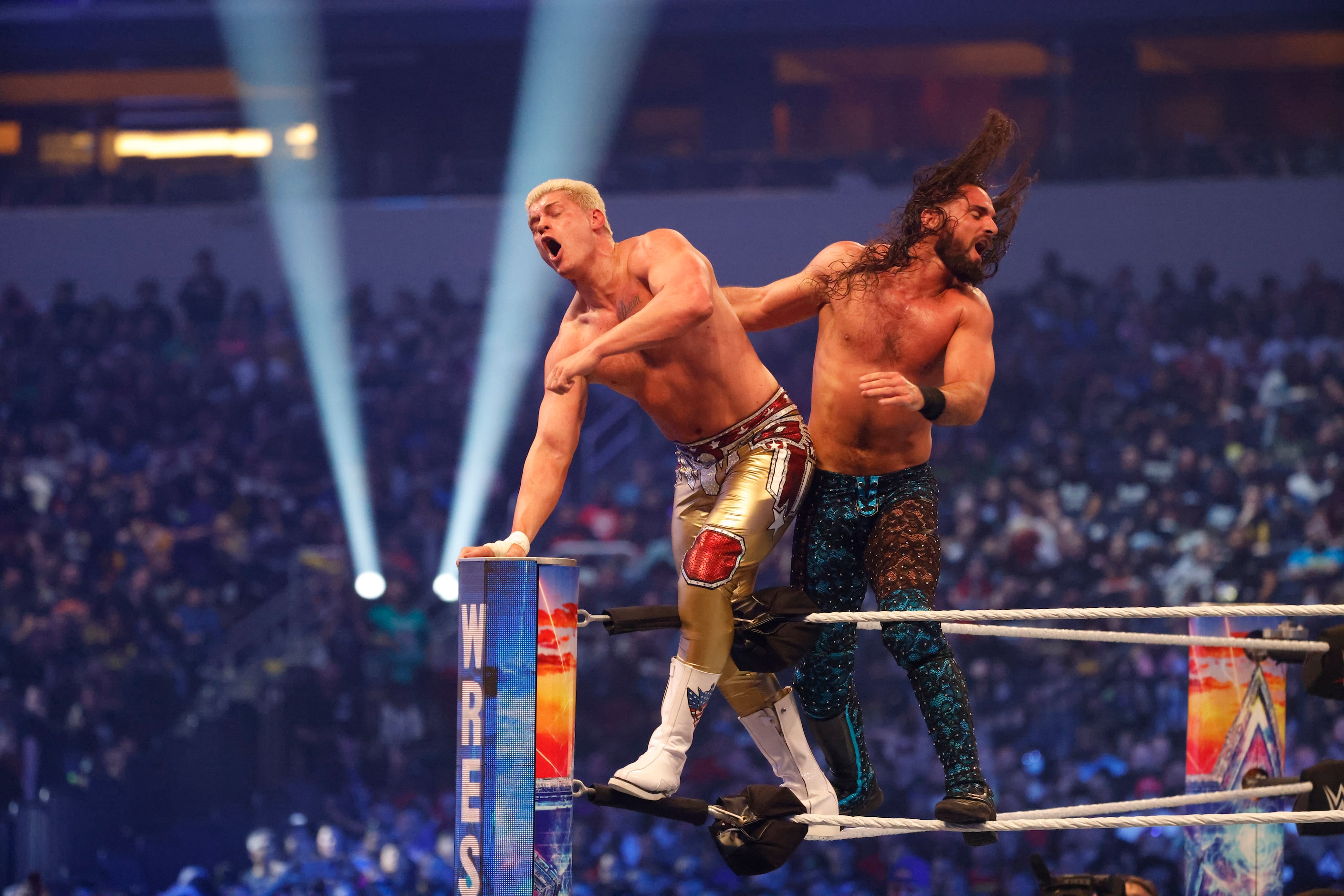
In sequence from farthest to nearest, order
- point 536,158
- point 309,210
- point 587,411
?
point 309,210
point 536,158
point 587,411

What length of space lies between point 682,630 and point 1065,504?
5.35 meters

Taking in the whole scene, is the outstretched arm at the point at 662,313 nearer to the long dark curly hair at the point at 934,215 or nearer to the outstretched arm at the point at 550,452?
the outstretched arm at the point at 550,452

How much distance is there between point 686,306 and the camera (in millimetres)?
2014

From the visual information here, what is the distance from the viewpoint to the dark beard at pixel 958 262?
7.19ft

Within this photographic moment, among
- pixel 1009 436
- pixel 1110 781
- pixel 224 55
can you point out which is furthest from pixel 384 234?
pixel 1110 781

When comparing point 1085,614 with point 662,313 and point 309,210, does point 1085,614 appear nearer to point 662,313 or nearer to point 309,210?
point 662,313

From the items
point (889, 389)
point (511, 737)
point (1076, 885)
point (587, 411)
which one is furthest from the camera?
point (587, 411)

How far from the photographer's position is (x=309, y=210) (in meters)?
8.86

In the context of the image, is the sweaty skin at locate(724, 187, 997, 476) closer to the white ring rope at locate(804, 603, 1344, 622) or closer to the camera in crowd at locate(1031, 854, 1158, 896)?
the white ring rope at locate(804, 603, 1344, 622)

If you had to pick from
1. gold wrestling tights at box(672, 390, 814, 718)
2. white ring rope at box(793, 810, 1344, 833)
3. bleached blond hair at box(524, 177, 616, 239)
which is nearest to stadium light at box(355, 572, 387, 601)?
gold wrestling tights at box(672, 390, 814, 718)

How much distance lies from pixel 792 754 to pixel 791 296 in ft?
2.62

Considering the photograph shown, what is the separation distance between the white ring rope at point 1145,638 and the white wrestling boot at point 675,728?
27cm

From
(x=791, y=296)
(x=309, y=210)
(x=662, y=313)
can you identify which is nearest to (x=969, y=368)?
(x=791, y=296)

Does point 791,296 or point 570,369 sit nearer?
point 570,369
